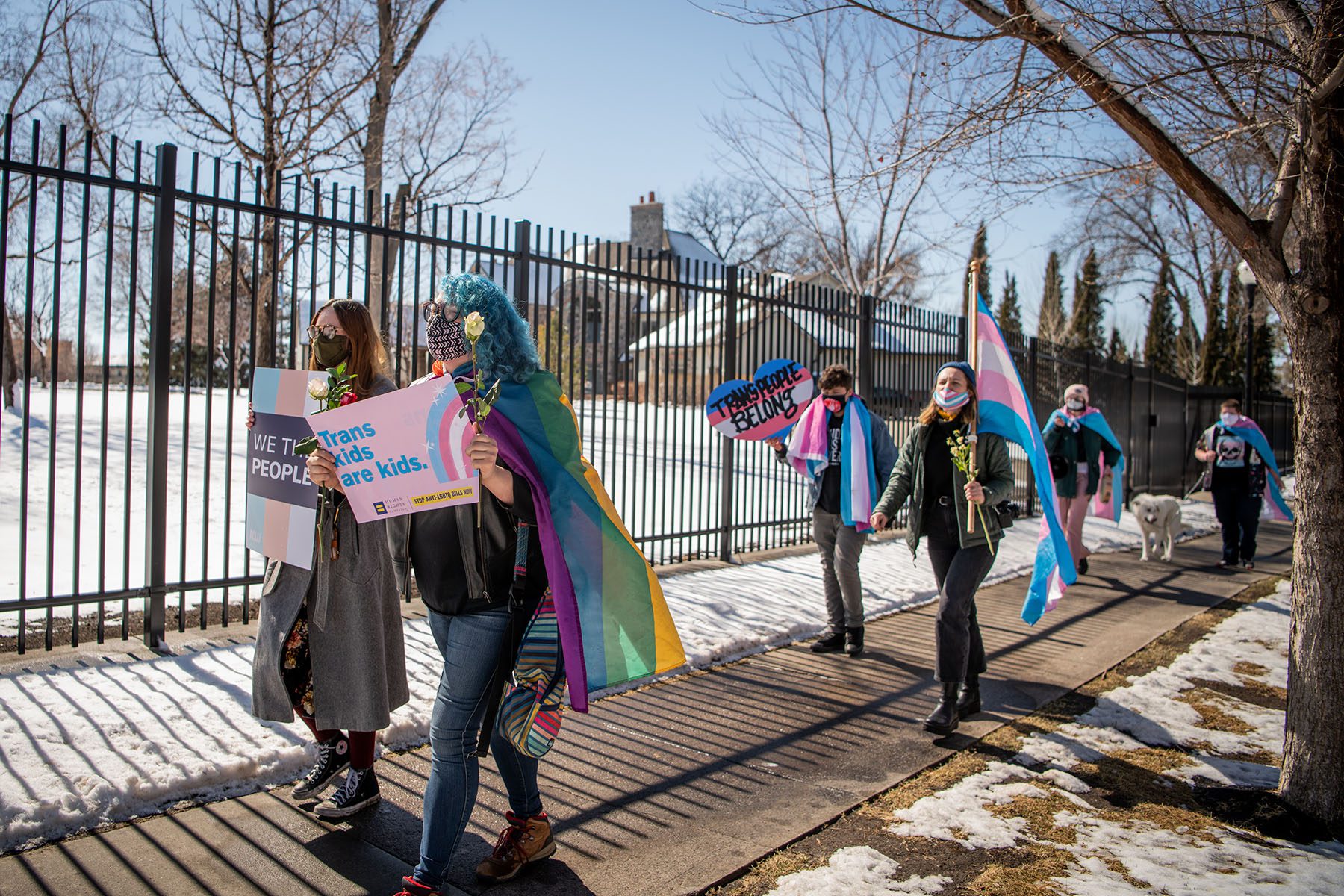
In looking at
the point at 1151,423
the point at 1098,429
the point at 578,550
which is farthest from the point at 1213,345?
the point at 578,550

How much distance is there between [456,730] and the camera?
2.92m

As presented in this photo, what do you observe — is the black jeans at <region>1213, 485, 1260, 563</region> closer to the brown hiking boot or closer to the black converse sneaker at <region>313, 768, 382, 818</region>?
the brown hiking boot

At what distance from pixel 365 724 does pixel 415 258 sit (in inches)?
148

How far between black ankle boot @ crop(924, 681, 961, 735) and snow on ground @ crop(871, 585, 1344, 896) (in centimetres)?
37

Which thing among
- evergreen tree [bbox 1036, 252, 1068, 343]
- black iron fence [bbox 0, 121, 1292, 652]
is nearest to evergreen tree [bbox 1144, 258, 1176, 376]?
evergreen tree [bbox 1036, 252, 1068, 343]

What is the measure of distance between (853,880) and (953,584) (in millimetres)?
2092

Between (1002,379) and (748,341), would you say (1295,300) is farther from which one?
(748,341)

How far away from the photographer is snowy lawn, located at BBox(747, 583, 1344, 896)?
3.34 m

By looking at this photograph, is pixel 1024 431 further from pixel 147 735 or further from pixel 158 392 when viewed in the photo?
pixel 158 392

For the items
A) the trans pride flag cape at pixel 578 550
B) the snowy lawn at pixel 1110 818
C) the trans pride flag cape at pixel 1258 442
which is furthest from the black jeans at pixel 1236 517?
the trans pride flag cape at pixel 578 550

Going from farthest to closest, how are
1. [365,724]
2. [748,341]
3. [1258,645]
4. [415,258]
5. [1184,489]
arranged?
[1184,489] → [748,341] → [1258,645] → [415,258] → [365,724]

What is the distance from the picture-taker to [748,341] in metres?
9.63

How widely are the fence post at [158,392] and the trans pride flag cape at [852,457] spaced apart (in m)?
4.09

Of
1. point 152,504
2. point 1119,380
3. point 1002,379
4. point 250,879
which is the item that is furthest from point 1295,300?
point 1119,380
